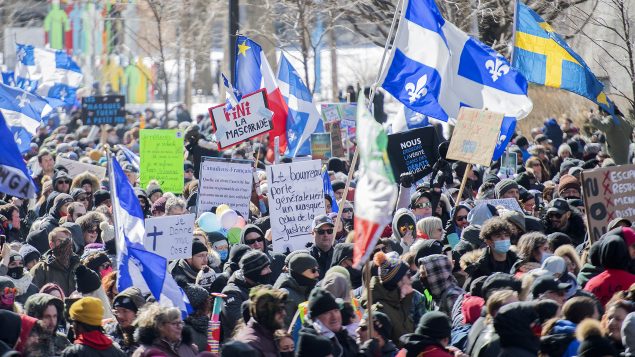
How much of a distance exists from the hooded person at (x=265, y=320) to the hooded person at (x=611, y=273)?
7.76ft

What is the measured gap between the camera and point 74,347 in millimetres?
7551

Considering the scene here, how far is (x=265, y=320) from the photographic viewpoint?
763 centimetres

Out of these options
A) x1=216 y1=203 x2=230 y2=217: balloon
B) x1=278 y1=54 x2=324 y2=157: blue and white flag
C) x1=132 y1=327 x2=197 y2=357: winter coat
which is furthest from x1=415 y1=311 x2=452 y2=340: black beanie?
x1=278 y1=54 x2=324 y2=157: blue and white flag

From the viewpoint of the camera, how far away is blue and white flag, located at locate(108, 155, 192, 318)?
28.9 feet

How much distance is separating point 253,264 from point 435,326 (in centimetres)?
233

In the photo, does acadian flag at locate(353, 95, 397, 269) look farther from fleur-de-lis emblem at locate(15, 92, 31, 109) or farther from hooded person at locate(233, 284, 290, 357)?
fleur-de-lis emblem at locate(15, 92, 31, 109)

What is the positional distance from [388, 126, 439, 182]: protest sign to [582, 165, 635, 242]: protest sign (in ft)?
9.65

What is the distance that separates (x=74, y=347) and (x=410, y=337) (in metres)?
1.92

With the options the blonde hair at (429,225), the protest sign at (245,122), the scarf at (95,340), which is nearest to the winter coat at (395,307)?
the scarf at (95,340)

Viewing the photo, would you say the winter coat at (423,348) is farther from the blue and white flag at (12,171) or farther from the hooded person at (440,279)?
the blue and white flag at (12,171)

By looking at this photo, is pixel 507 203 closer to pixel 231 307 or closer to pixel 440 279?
pixel 440 279

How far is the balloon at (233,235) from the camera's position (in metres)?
12.7

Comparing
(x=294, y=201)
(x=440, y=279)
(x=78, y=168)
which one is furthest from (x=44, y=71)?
(x=440, y=279)

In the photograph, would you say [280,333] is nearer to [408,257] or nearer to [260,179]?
[408,257]
